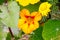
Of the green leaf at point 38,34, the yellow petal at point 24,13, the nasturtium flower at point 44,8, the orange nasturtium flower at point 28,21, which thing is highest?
the nasturtium flower at point 44,8

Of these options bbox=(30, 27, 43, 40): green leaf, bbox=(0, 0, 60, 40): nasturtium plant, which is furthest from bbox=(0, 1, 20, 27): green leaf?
bbox=(30, 27, 43, 40): green leaf

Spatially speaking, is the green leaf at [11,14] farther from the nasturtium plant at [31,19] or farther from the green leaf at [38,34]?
the green leaf at [38,34]

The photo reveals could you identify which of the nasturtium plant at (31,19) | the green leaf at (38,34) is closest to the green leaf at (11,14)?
the nasturtium plant at (31,19)

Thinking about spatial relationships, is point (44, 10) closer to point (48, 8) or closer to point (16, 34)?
point (48, 8)

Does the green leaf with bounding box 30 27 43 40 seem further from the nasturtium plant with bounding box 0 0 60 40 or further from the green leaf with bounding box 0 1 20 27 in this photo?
the green leaf with bounding box 0 1 20 27

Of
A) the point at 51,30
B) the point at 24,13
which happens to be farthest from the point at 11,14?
the point at 51,30

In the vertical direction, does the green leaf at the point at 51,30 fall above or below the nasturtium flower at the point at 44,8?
below

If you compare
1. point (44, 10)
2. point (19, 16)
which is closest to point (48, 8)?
point (44, 10)
